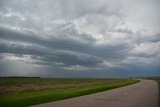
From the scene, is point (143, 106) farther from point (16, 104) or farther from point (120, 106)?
point (16, 104)

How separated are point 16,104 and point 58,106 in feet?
8.63

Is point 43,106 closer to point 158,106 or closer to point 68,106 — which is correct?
point 68,106

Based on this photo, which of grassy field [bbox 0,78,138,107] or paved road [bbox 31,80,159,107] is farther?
grassy field [bbox 0,78,138,107]

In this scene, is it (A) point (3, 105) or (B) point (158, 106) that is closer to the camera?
(A) point (3, 105)

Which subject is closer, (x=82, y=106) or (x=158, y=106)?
(x=82, y=106)

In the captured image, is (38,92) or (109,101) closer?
(109,101)

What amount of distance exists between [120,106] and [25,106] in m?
5.20

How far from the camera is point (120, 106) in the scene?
1533 cm

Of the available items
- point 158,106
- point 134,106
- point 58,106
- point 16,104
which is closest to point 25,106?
point 16,104

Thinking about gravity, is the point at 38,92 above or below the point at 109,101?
above

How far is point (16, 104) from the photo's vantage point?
15.7 metres

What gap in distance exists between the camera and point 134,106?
51.1 feet

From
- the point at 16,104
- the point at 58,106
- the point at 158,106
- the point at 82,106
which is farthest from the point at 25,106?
the point at 158,106

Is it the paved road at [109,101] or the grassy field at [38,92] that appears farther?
the grassy field at [38,92]
